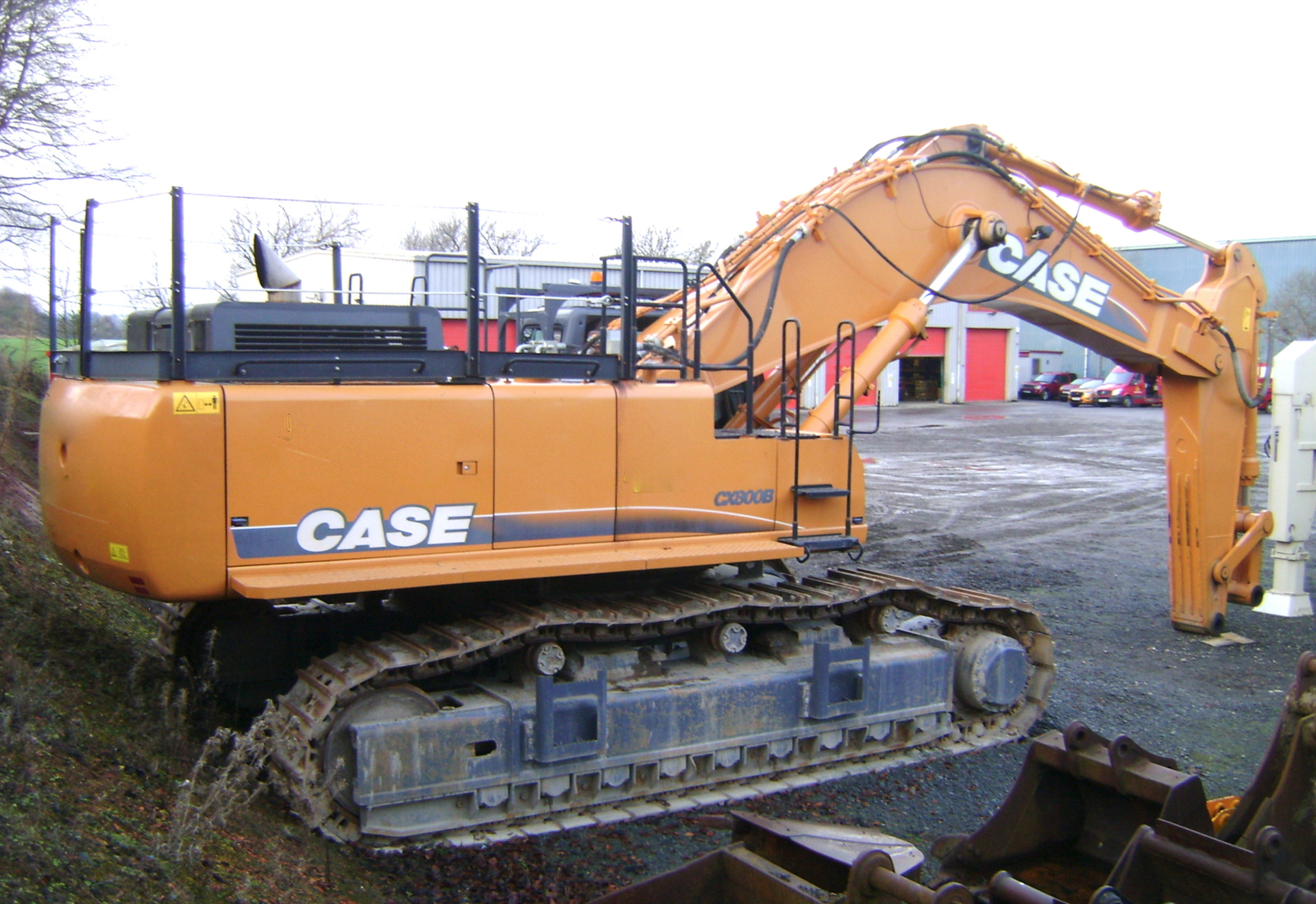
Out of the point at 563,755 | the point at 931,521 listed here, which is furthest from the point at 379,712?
the point at 931,521

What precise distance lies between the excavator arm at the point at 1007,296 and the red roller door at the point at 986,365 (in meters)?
37.0

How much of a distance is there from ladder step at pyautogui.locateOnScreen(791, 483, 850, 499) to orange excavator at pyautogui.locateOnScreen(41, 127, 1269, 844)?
0.06ft

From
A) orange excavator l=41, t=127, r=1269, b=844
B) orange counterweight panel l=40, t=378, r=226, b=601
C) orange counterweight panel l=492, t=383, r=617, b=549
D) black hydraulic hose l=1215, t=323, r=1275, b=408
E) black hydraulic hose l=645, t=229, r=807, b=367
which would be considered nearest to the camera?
orange counterweight panel l=40, t=378, r=226, b=601

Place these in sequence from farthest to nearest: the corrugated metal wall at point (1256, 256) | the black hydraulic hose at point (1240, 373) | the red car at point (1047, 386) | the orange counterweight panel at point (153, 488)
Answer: the corrugated metal wall at point (1256, 256) < the red car at point (1047, 386) < the black hydraulic hose at point (1240, 373) < the orange counterweight panel at point (153, 488)

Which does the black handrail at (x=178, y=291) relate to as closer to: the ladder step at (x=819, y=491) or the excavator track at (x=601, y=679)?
the excavator track at (x=601, y=679)

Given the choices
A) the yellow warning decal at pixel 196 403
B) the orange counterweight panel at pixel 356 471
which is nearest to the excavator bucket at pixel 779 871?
the orange counterweight panel at pixel 356 471

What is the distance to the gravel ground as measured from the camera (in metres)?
5.33

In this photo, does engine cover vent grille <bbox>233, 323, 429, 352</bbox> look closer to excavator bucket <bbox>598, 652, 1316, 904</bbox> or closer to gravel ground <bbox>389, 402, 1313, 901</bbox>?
gravel ground <bbox>389, 402, 1313, 901</bbox>

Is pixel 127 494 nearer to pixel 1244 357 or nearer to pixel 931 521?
pixel 1244 357

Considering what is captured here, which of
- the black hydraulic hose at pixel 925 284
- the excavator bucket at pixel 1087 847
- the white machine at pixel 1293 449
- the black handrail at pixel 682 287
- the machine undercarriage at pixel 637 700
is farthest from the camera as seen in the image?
the white machine at pixel 1293 449

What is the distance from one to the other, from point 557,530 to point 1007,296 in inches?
172

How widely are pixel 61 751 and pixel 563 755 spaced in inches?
88.4

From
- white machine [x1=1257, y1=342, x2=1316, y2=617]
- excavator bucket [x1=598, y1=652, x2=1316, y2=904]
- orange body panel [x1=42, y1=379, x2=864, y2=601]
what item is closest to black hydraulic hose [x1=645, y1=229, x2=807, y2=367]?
orange body panel [x1=42, y1=379, x2=864, y2=601]

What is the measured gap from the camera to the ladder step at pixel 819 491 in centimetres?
629
